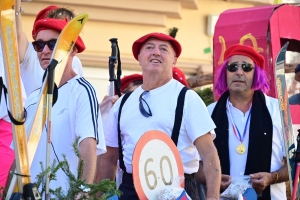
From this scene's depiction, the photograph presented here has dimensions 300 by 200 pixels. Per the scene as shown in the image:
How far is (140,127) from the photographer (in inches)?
223

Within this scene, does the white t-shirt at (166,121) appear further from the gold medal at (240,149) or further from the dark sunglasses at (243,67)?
the dark sunglasses at (243,67)

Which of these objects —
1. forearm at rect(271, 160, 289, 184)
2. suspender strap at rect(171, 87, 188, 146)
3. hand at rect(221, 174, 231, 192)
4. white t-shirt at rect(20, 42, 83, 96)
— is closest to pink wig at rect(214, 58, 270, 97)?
forearm at rect(271, 160, 289, 184)

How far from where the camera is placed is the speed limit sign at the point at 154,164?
17.0ft

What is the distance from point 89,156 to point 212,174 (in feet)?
2.58

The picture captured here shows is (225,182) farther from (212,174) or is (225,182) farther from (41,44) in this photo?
(41,44)

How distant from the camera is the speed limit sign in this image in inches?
203

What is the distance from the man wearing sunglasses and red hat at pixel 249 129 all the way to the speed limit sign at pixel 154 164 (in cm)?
103

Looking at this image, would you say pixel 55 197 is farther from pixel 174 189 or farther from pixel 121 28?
pixel 121 28

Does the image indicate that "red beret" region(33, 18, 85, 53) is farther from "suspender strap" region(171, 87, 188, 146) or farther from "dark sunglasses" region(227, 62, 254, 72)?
"dark sunglasses" region(227, 62, 254, 72)

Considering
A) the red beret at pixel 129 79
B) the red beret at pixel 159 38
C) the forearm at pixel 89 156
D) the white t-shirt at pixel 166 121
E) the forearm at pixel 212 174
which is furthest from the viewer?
the red beret at pixel 129 79

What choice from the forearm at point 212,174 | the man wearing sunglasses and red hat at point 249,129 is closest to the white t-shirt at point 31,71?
the forearm at point 212,174

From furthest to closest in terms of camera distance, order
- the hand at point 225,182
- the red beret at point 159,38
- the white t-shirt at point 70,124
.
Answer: the hand at point 225,182, the red beret at point 159,38, the white t-shirt at point 70,124

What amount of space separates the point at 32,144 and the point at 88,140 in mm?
811

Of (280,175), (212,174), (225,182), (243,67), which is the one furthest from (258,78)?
(212,174)
